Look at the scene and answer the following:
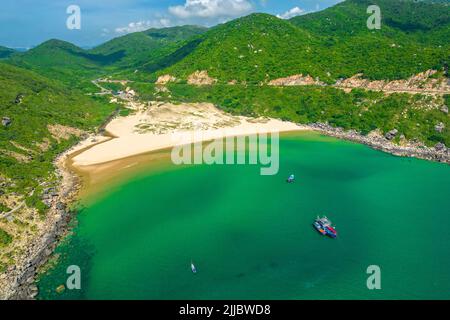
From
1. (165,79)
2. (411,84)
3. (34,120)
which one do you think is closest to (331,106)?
(411,84)

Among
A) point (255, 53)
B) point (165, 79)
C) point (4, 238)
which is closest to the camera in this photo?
point (4, 238)

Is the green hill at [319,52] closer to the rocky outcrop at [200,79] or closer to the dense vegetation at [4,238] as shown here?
the rocky outcrop at [200,79]

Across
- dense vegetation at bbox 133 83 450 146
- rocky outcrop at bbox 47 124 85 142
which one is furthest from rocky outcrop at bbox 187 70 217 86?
rocky outcrop at bbox 47 124 85 142

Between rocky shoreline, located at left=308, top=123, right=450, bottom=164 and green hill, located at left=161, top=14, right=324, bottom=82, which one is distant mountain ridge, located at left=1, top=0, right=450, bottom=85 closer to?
green hill, located at left=161, top=14, right=324, bottom=82

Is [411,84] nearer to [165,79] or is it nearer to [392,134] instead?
[392,134]

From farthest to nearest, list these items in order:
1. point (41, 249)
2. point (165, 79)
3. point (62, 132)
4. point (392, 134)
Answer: point (165, 79)
point (62, 132)
point (392, 134)
point (41, 249)

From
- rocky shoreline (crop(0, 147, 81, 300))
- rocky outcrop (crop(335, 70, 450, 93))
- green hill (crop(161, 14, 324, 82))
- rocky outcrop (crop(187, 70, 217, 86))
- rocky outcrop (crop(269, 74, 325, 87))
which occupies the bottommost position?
rocky shoreline (crop(0, 147, 81, 300))
